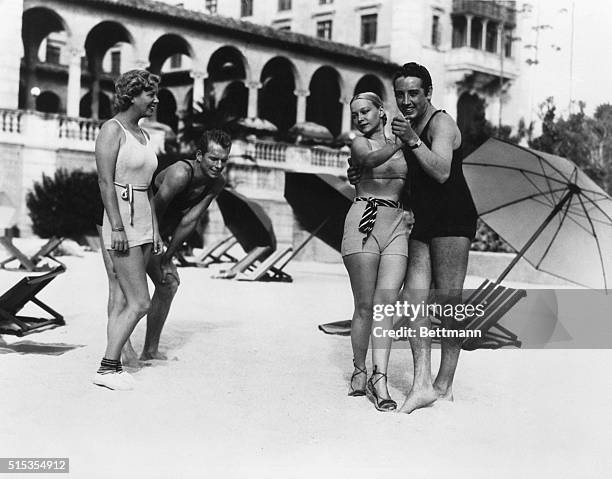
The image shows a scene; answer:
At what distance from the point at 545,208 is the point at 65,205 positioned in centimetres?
1924

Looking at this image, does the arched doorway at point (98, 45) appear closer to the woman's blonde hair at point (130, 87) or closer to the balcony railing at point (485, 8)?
the balcony railing at point (485, 8)

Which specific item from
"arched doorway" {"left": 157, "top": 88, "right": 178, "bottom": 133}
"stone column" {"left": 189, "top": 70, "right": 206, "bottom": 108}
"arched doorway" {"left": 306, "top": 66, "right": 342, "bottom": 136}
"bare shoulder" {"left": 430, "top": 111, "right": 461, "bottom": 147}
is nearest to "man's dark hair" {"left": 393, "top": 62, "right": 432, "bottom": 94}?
"bare shoulder" {"left": 430, "top": 111, "right": 461, "bottom": 147}

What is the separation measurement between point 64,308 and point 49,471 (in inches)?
267

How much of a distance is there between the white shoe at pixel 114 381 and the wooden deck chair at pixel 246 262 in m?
10.5

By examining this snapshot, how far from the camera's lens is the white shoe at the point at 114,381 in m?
5.93

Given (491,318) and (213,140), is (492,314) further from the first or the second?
(213,140)

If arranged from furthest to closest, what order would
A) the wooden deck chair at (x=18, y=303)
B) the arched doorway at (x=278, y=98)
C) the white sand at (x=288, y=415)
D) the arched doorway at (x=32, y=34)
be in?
the arched doorway at (x=278, y=98) < the arched doorway at (x=32, y=34) < the wooden deck chair at (x=18, y=303) < the white sand at (x=288, y=415)

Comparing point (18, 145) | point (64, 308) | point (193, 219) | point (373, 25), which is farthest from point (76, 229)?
point (373, 25)

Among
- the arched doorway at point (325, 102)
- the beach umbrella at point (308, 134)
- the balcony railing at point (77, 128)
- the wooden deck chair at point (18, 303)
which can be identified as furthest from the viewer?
the arched doorway at point (325, 102)

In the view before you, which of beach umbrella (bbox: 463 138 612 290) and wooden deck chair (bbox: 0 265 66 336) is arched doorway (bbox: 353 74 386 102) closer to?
beach umbrella (bbox: 463 138 612 290)

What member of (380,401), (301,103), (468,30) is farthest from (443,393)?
(468,30)

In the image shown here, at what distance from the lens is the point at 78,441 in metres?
4.57

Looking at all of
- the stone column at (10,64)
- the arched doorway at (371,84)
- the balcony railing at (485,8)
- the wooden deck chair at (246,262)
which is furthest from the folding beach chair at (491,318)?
the balcony railing at (485,8)

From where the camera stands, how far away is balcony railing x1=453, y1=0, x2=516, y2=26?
4569cm
